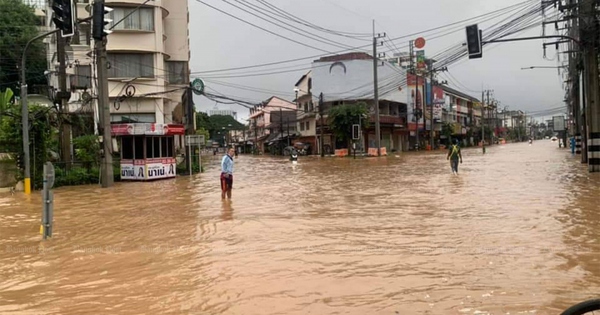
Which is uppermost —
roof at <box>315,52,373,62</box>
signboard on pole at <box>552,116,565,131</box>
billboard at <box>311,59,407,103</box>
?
roof at <box>315,52,373,62</box>

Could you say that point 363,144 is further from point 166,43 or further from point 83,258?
point 83,258

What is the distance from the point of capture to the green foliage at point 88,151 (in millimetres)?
26692

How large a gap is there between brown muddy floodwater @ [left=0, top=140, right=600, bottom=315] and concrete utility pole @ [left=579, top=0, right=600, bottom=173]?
28.9ft

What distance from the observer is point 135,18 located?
3525cm

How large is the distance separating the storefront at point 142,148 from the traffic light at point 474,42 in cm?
1660

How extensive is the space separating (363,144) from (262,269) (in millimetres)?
53650

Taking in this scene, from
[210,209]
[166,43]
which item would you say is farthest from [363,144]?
[210,209]

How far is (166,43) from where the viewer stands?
39.7 metres

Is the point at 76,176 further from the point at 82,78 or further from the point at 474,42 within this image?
the point at 474,42

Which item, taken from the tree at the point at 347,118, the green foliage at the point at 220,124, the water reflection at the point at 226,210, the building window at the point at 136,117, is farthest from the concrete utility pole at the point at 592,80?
the green foliage at the point at 220,124

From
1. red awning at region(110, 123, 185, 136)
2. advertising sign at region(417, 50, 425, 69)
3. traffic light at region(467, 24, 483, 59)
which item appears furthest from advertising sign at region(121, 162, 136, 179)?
advertising sign at region(417, 50, 425, 69)

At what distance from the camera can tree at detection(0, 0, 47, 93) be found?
49719 millimetres

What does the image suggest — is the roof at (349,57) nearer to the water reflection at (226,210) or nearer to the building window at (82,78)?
the building window at (82,78)

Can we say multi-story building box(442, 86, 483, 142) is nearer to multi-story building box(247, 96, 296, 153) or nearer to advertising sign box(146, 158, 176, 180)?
multi-story building box(247, 96, 296, 153)
